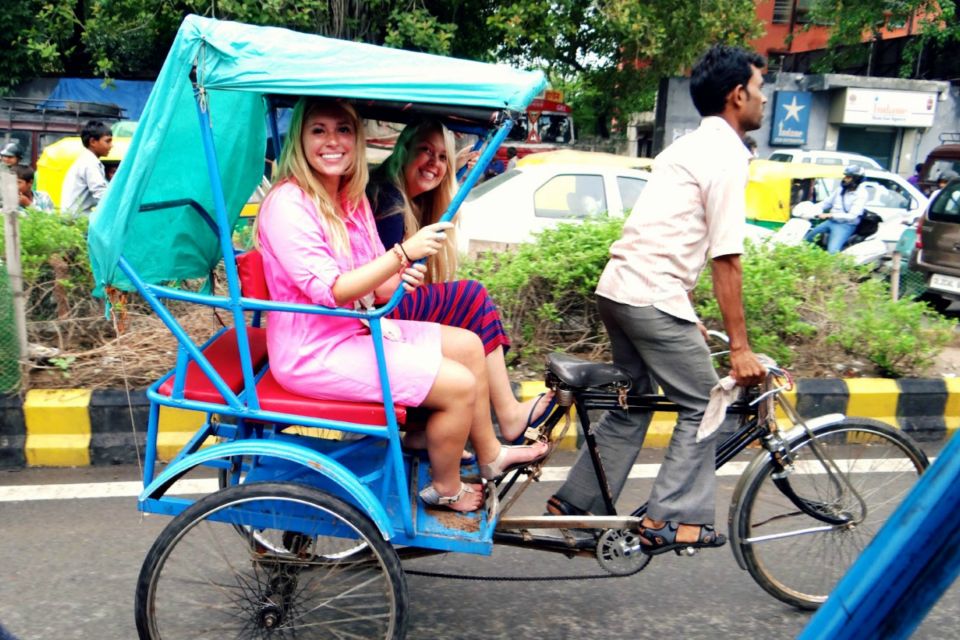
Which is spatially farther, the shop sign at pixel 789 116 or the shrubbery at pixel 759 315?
the shop sign at pixel 789 116

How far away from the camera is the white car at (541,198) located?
7.45 meters

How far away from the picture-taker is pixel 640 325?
8.96ft

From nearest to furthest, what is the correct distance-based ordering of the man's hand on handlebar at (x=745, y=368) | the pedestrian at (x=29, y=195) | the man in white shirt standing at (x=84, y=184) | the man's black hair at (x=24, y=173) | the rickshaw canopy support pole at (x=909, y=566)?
the rickshaw canopy support pole at (x=909, y=566) < the man's hand on handlebar at (x=745, y=368) < the man in white shirt standing at (x=84, y=184) < the pedestrian at (x=29, y=195) < the man's black hair at (x=24, y=173)

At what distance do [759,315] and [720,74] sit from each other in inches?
96.7

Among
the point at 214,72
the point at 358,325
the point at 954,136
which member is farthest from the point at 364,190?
the point at 954,136

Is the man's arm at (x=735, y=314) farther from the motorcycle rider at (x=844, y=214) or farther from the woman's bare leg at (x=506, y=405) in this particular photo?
the motorcycle rider at (x=844, y=214)

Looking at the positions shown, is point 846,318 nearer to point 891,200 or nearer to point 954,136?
point 891,200

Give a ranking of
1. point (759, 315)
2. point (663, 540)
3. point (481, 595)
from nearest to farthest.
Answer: point (663, 540) < point (481, 595) < point (759, 315)

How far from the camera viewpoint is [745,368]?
8.79 ft

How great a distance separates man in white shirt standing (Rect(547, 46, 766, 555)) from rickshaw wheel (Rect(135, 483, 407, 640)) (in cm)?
90

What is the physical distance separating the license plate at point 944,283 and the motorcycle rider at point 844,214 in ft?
5.89

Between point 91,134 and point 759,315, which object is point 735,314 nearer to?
point 759,315

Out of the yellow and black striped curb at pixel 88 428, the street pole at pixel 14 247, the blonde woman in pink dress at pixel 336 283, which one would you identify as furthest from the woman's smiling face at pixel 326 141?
the street pole at pixel 14 247

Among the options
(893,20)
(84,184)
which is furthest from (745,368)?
(893,20)
